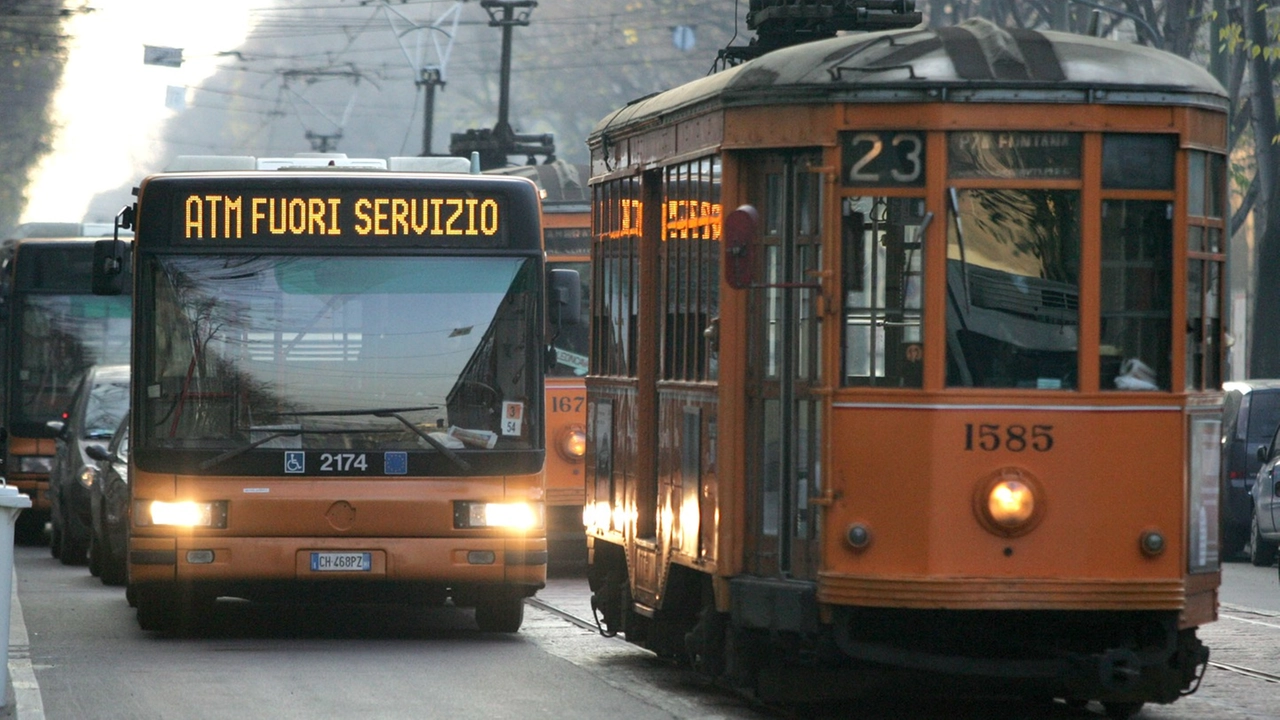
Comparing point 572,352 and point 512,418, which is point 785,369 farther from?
point 572,352

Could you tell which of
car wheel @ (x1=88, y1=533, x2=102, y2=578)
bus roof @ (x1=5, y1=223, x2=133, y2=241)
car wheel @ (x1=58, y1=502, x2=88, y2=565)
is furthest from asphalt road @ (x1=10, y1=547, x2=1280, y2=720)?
bus roof @ (x1=5, y1=223, x2=133, y2=241)

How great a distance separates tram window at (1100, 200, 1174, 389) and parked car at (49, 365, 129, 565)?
500 inches

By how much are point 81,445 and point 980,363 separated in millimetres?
13098

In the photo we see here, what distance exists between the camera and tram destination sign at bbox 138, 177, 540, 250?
47.4ft

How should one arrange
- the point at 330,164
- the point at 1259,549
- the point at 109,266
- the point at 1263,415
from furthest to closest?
the point at 1263,415, the point at 1259,549, the point at 330,164, the point at 109,266

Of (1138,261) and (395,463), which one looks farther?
(395,463)

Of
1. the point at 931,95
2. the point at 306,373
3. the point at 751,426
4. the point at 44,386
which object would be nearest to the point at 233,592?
the point at 306,373

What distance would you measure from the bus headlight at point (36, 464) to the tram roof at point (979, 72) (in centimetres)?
1543


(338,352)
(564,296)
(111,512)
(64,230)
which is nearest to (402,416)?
(338,352)

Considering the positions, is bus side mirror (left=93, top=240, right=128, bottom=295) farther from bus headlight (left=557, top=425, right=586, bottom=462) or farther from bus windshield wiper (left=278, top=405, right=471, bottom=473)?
bus headlight (left=557, top=425, right=586, bottom=462)

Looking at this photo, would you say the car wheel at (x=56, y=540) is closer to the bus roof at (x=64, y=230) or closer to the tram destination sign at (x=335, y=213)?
the bus roof at (x=64, y=230)

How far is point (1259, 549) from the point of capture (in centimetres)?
2273

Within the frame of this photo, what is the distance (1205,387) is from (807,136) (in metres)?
2.01

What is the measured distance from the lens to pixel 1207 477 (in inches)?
420
